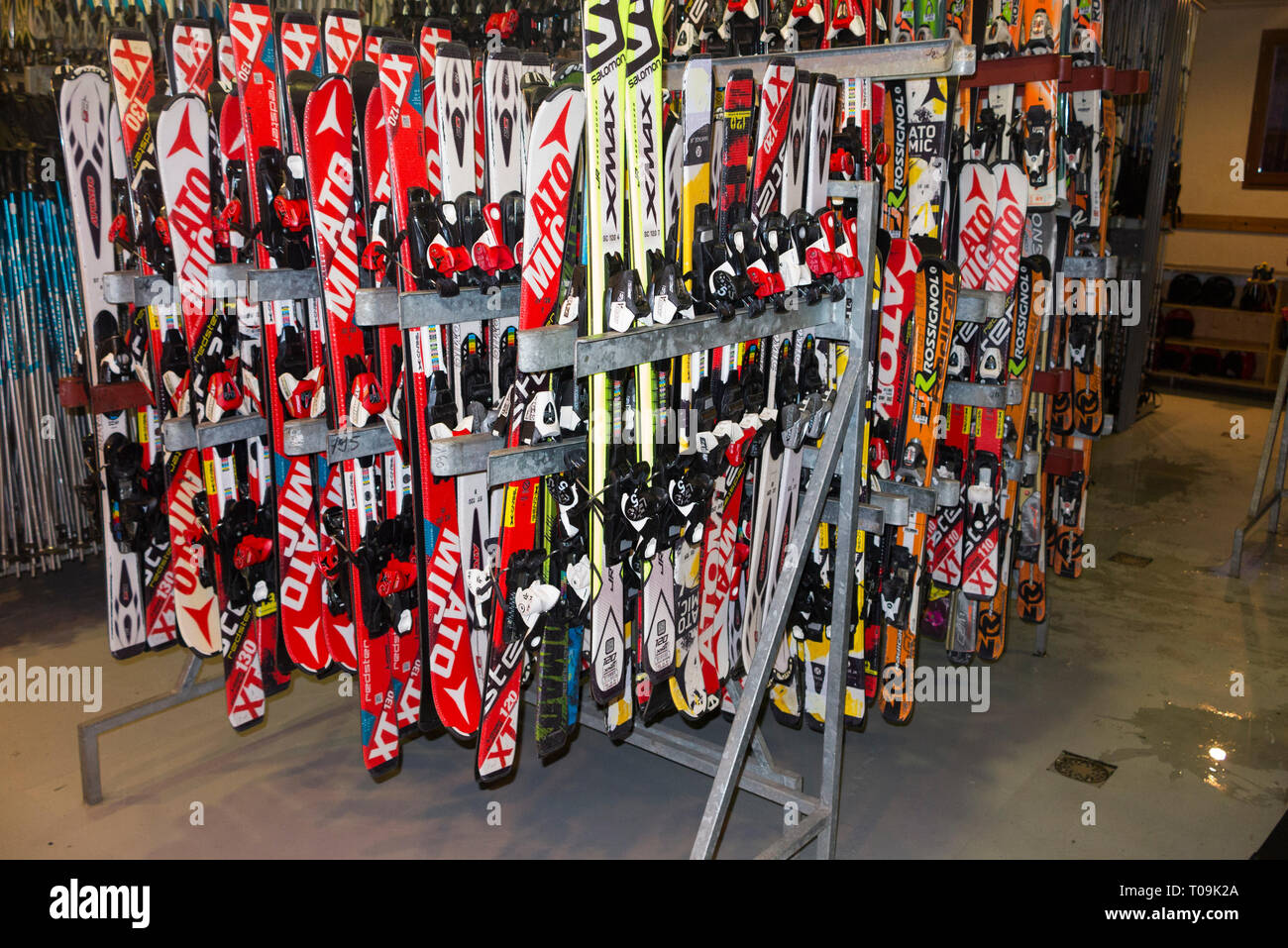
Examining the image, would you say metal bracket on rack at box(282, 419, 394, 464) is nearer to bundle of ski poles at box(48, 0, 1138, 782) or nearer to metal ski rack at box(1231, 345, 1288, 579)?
bundle of ski poles at box(48, 0, 1138, 782)

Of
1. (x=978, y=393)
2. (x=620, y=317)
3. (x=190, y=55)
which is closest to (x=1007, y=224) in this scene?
(x=978, y=393)

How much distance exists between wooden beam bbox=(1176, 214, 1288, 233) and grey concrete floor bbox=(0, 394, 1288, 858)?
5802 millimetres

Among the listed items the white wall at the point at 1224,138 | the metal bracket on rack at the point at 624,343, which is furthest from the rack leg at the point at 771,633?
the white wall at the point at 1224,138

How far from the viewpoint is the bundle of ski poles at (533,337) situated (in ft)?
5.90

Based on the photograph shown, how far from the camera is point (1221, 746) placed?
9.91 feet

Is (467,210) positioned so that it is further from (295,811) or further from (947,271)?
(295,811)

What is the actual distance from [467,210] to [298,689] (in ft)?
6.88

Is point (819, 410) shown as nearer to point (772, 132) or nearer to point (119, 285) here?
point (772, 132)

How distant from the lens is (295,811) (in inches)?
105

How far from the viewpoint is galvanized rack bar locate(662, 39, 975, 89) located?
1.89m

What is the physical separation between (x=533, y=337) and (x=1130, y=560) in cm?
389

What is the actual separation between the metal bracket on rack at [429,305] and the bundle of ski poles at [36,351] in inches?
99.8

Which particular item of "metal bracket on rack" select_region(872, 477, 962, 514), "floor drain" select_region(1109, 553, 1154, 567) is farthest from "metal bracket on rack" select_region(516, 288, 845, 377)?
"floor drain" select_region(1109, 553, 1154, 567)
